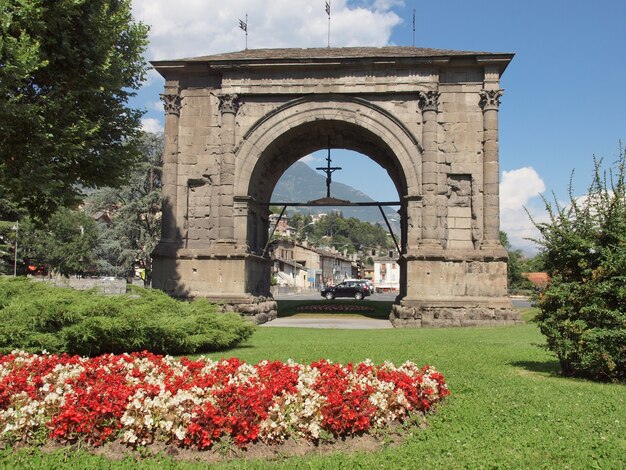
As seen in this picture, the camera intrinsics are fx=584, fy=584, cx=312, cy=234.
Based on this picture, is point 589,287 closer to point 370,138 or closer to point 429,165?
point 429,165

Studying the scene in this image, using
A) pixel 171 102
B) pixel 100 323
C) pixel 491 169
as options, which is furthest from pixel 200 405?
pixel 171 102

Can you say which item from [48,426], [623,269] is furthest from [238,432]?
[623,269]

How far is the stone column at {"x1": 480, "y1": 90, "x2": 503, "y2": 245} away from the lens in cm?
2056

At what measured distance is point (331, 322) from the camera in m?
22.9

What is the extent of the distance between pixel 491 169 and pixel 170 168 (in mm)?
11764

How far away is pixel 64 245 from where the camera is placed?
59.1m

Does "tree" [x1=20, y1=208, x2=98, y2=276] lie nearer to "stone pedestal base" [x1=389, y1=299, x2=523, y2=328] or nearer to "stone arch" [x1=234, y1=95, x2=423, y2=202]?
"stone arch" [x1=234, y1=95, x2=423, y2=202]

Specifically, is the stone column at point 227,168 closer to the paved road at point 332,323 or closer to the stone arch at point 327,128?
the stone arch at point 327,128

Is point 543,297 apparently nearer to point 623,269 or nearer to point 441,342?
point 623,269

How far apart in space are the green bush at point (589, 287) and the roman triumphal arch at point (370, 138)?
1051cm

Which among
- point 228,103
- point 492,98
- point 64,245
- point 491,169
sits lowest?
point 64,245

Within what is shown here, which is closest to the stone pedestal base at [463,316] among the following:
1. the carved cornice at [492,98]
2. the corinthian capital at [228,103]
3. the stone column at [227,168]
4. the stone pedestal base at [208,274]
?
the stone pedestal base at [208,274]

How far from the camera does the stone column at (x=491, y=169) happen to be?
20.6 metres

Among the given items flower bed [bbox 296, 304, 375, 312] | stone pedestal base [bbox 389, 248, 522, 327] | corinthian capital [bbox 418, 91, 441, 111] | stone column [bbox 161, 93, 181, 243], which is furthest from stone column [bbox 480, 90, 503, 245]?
stone column [bbox 161, 93, 181, 243]
